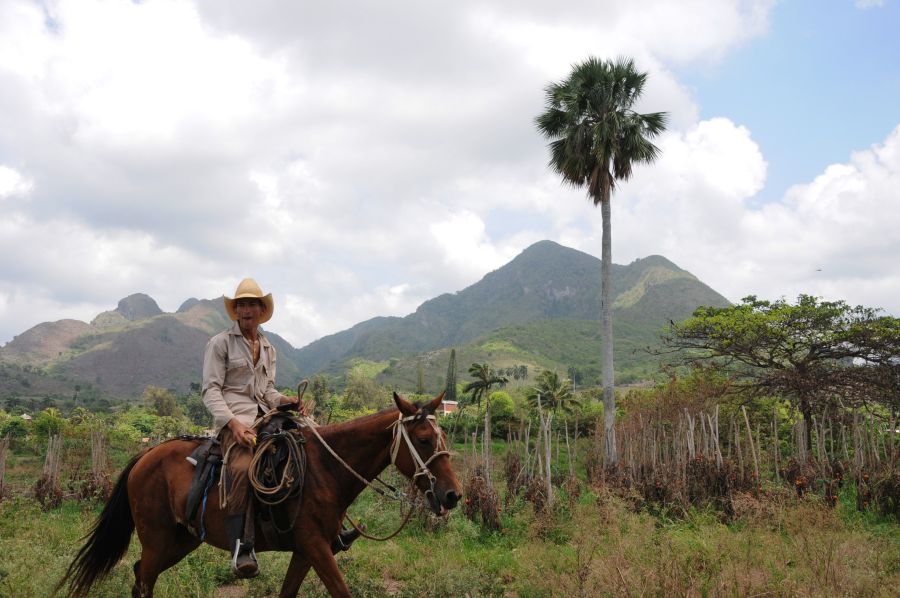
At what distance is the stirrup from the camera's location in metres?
3.91

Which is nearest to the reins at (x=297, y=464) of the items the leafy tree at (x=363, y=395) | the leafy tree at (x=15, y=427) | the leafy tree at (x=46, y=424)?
the leafy tree at (x=46, y=424)

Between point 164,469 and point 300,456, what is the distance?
142 cm

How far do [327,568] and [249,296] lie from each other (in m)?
2.29

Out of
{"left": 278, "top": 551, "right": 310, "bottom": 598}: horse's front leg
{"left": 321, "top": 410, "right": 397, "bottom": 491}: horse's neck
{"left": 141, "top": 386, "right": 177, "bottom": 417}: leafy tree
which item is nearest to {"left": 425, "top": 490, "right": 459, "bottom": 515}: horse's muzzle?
{"left": 321, "top": 410, "right": 397, "bottom": 491}: horse's neck

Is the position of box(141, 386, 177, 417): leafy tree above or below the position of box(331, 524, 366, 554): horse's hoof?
below

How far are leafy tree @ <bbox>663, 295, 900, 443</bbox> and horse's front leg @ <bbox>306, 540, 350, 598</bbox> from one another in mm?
15392

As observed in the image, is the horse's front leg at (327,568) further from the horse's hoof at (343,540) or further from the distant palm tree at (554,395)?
the distant palm tree at (554,395)

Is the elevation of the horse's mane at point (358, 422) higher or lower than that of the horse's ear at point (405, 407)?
lower

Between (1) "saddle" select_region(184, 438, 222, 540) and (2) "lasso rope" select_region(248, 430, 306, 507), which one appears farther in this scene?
(1) "saddle" select_region(184, 438, 222, 540)

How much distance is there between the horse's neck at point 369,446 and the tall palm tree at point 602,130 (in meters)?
14.0

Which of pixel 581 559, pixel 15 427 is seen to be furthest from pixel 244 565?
pixel 15 427

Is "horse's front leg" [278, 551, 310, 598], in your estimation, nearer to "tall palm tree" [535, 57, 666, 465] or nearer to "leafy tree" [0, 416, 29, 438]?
"tall palm tree" [535, 57, 666, 465]

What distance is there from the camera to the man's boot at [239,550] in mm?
3914

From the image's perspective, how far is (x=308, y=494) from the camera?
418 cm
